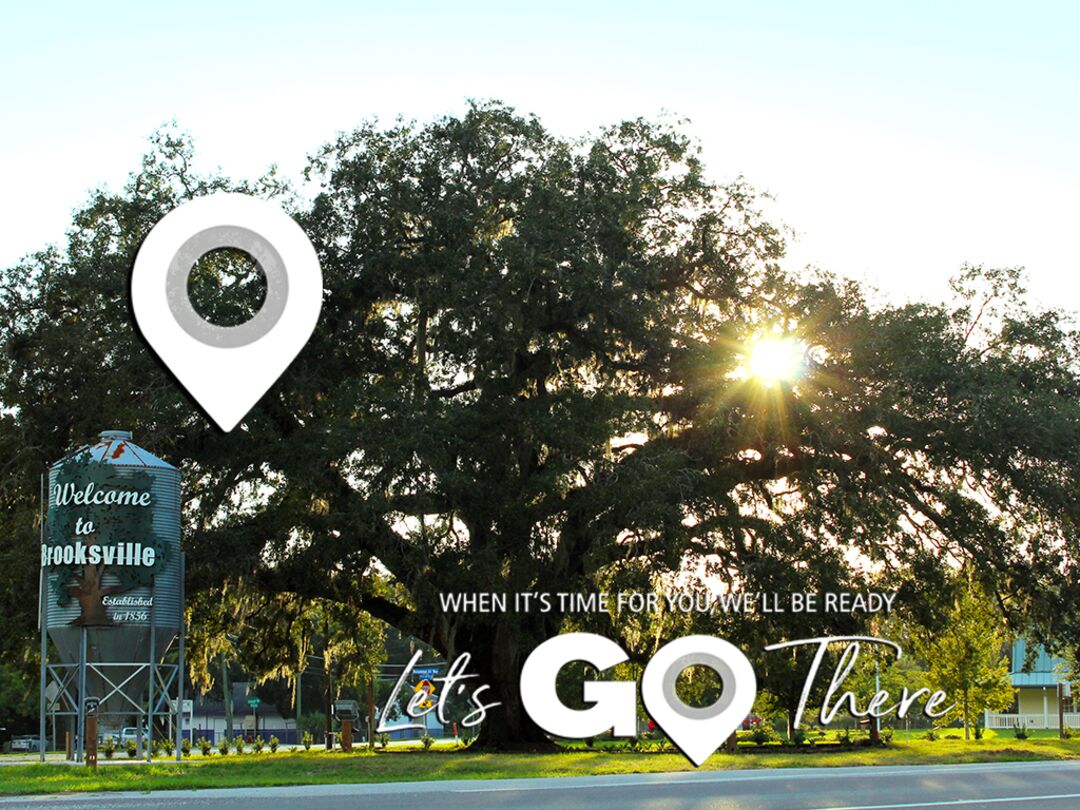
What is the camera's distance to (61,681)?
27672 mm

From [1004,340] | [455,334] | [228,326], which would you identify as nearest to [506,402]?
[455,334]

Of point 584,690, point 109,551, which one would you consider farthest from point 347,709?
point 109,551

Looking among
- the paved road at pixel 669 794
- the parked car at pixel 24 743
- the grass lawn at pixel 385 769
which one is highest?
the paved road at pixel 669 794

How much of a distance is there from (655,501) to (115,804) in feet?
49.8

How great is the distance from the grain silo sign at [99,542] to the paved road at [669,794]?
9043 millimetres

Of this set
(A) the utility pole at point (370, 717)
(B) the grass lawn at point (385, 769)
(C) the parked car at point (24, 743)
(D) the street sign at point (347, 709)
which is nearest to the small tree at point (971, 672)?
(B) the grass lawn at point (385, 769)

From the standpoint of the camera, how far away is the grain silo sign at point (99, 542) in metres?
26.4

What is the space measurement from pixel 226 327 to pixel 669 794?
14.6 meters

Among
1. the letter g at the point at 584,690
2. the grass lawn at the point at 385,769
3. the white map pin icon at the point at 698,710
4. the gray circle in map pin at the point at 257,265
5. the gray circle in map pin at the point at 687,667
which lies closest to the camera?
the grass lawn at the point at 385,769

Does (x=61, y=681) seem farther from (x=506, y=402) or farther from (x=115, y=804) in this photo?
(x=115, y=804)

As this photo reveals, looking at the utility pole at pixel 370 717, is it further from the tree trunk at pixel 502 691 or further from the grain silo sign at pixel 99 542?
the grain silo sign at pixel 99 542

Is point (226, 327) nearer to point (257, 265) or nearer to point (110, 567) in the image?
point (257, 265)

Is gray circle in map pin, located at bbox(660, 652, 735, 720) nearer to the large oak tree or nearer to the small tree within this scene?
the large oak tree

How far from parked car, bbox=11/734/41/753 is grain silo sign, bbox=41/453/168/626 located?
156 ft
